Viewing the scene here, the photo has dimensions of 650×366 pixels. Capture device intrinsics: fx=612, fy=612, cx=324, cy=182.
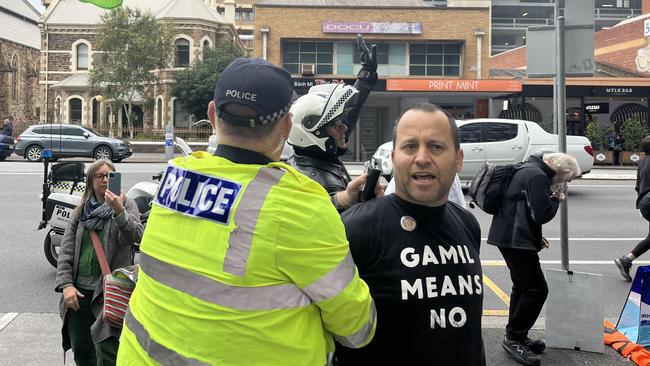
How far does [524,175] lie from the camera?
477 centimetres

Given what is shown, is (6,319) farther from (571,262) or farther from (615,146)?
(615,146)

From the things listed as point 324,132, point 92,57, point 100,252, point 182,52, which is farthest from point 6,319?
point 92,57

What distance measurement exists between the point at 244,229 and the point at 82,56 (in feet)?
163

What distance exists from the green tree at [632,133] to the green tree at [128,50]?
25.5 meters

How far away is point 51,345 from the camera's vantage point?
197 inches

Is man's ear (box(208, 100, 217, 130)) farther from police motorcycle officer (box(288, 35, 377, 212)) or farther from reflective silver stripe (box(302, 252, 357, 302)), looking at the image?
police motorcycle officer (box(288, 35, 377, 212))

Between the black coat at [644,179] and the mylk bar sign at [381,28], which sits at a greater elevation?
the mylk bar sign at [381,28]

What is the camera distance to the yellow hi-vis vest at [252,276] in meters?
1.66

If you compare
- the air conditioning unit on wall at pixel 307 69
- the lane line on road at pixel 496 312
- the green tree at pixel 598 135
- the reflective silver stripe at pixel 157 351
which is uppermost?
the air conditioning unit on wall at pixel 307 69

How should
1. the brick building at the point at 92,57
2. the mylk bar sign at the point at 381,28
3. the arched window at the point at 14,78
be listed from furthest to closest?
the arched window at the point at 14,78
the brick building at the point at 92,57
the mylk bar sign at the point at 381,28

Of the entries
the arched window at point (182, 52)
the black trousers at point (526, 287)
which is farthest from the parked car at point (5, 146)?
the black trousers at point (526, 287)

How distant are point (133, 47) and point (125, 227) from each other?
33846 mm

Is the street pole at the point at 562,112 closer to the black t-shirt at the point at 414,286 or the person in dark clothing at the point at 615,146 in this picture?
the black t-shirt at the point at 414,286

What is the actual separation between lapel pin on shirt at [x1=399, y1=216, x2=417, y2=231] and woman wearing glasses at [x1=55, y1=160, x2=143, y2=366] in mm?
2305
